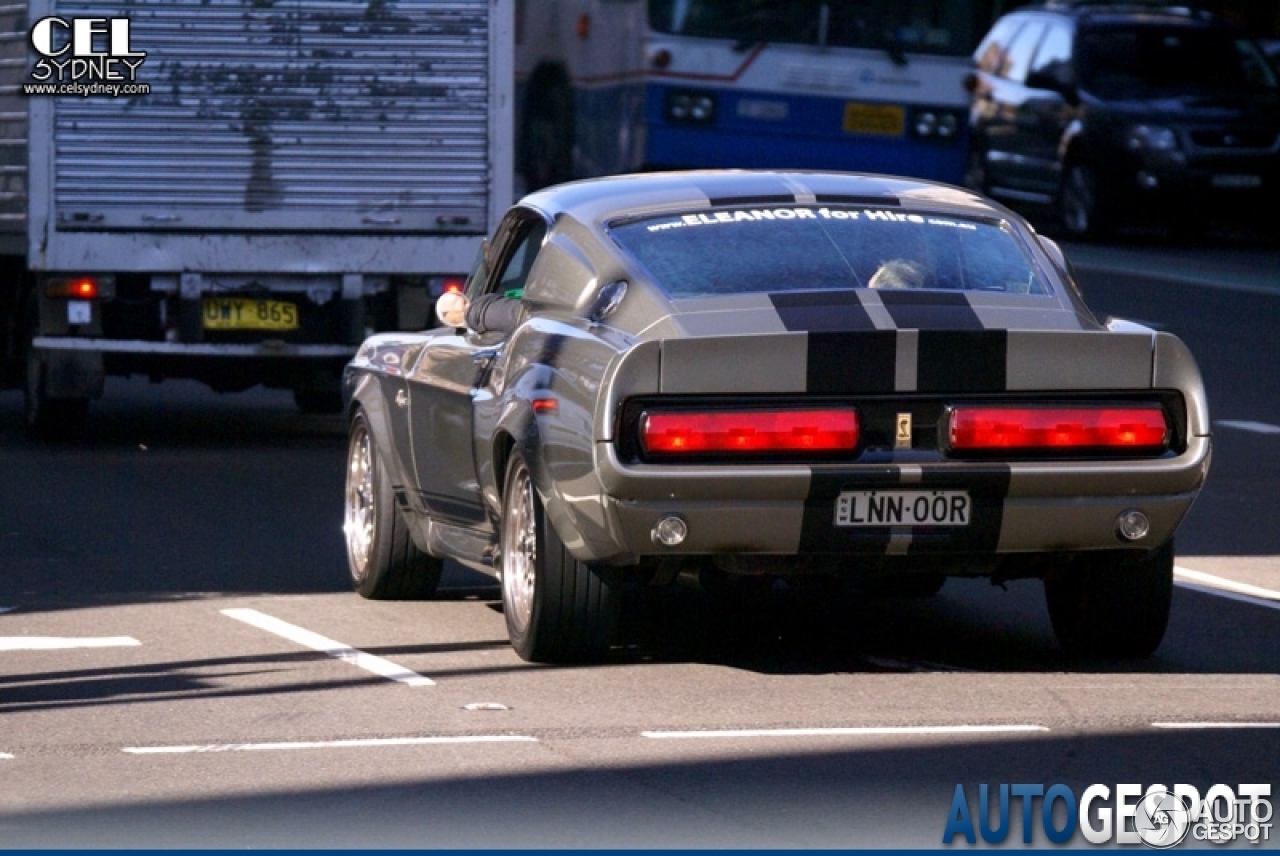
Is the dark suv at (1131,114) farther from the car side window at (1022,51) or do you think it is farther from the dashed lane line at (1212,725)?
the dashed lane line at (1212,725)

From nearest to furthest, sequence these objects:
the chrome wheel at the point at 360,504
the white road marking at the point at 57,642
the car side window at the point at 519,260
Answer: the white road marking at the point at 57,642 → the car side window at the point at 519,260 → the chrome wheel at the point at 360,504

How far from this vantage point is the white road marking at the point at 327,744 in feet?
24.3

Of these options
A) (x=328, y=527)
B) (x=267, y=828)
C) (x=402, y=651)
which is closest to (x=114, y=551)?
(x=328, y=527)

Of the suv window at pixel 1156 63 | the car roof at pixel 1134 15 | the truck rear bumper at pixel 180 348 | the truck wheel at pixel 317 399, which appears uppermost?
the car roof at pixel 1134 15

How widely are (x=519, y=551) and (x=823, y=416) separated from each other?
1.25 meters

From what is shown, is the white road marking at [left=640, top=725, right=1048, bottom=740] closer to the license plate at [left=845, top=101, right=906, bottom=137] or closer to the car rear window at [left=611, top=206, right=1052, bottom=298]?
the car rear window at [left=611, top=206, right=1052, bottom=298]

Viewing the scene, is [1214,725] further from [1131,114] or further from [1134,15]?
[1134,15]

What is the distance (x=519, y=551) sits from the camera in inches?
350

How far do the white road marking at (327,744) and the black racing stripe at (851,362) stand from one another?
1361 mm

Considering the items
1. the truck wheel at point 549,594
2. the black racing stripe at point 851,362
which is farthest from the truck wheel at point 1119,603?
the truck wheel at point 549,594

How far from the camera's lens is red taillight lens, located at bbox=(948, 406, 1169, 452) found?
8.20 m

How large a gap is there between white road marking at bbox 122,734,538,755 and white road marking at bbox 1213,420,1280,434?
398 inches

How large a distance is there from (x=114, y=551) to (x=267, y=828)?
559 centimetres

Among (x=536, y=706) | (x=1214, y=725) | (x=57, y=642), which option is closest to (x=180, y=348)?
(x=57, y=642)
